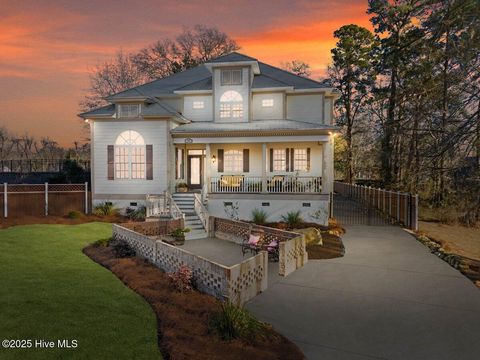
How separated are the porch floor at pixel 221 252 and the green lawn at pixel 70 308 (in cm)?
383

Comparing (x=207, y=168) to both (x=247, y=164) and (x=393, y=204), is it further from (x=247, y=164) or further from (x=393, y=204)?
(x=393, y=204)

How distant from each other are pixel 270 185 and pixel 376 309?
1295cm

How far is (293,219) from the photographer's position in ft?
62.3

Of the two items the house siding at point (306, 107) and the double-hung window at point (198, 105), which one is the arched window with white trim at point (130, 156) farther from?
the house siding at point (306, 107)

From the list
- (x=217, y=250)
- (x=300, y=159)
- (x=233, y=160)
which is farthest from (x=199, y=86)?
(x=217, y=250)

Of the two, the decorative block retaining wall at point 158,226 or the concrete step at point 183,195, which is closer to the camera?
the decorative block retaining wall at point 158,226

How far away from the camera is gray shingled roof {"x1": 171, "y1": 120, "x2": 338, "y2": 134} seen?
2055 centimetres

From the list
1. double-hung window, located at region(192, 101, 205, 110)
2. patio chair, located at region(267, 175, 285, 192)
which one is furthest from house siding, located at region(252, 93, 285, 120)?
patio chair, located at region(267, 175, 285, 192)

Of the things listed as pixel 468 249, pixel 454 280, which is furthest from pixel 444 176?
pixel 468 249

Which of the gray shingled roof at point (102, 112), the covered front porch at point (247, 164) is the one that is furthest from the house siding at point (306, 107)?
the gray shingled roof at point (102, 112)

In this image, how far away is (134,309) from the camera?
734 centimetres

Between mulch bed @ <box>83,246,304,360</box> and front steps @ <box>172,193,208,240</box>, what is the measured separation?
6707mm

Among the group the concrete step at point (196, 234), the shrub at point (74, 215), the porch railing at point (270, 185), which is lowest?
the concrete step at point (196, 234)

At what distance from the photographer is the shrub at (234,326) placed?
245 inches
